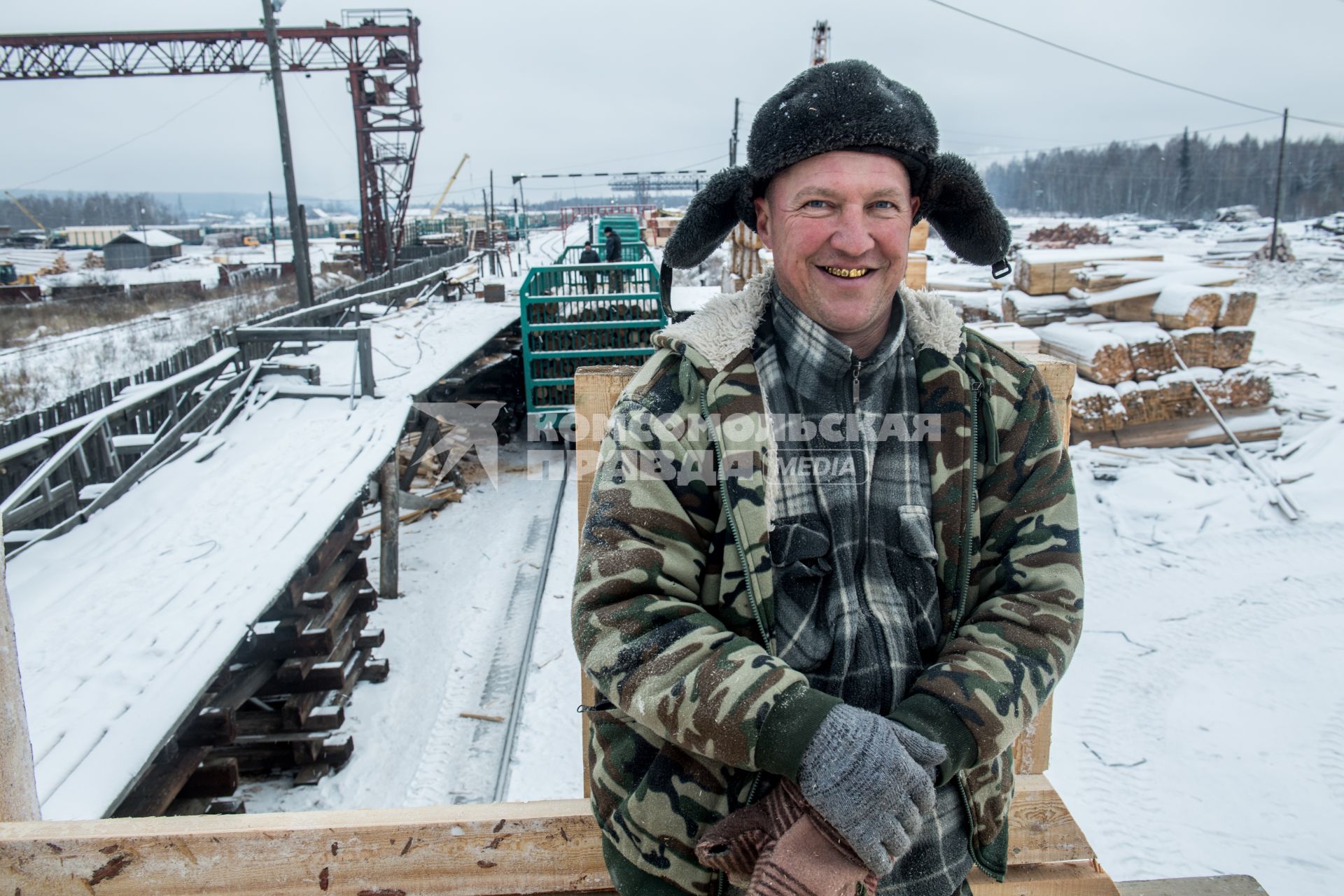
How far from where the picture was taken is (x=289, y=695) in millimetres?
7605

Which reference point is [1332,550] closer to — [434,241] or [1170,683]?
[1170,683]

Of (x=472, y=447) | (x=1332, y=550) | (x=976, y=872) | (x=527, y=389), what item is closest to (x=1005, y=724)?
(x=976, y=872)

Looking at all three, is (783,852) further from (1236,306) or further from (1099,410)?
(1236,306)

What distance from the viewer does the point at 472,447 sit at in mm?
14469

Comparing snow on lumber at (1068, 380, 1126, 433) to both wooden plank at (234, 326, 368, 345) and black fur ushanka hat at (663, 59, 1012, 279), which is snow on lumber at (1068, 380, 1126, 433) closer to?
wooden plank at (234, 326, 368, 345)

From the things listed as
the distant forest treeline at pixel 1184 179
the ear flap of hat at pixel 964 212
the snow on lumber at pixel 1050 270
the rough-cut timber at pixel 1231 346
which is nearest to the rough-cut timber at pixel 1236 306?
the rough-cut timber at pixel 1231 346

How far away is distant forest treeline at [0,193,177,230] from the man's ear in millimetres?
135571

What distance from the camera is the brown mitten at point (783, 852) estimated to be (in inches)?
50.6

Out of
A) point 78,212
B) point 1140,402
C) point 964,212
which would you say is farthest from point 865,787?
point 78,212

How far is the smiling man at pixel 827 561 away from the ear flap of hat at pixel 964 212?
11mm

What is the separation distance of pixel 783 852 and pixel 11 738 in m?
1.92

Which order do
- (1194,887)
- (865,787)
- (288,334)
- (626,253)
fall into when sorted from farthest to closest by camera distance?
(626,253), (288,334), (1194,887), (865,787)

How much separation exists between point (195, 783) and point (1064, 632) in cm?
661

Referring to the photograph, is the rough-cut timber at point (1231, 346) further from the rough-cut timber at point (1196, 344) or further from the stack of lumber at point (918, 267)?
the stack of lumber at point (918, 267)
